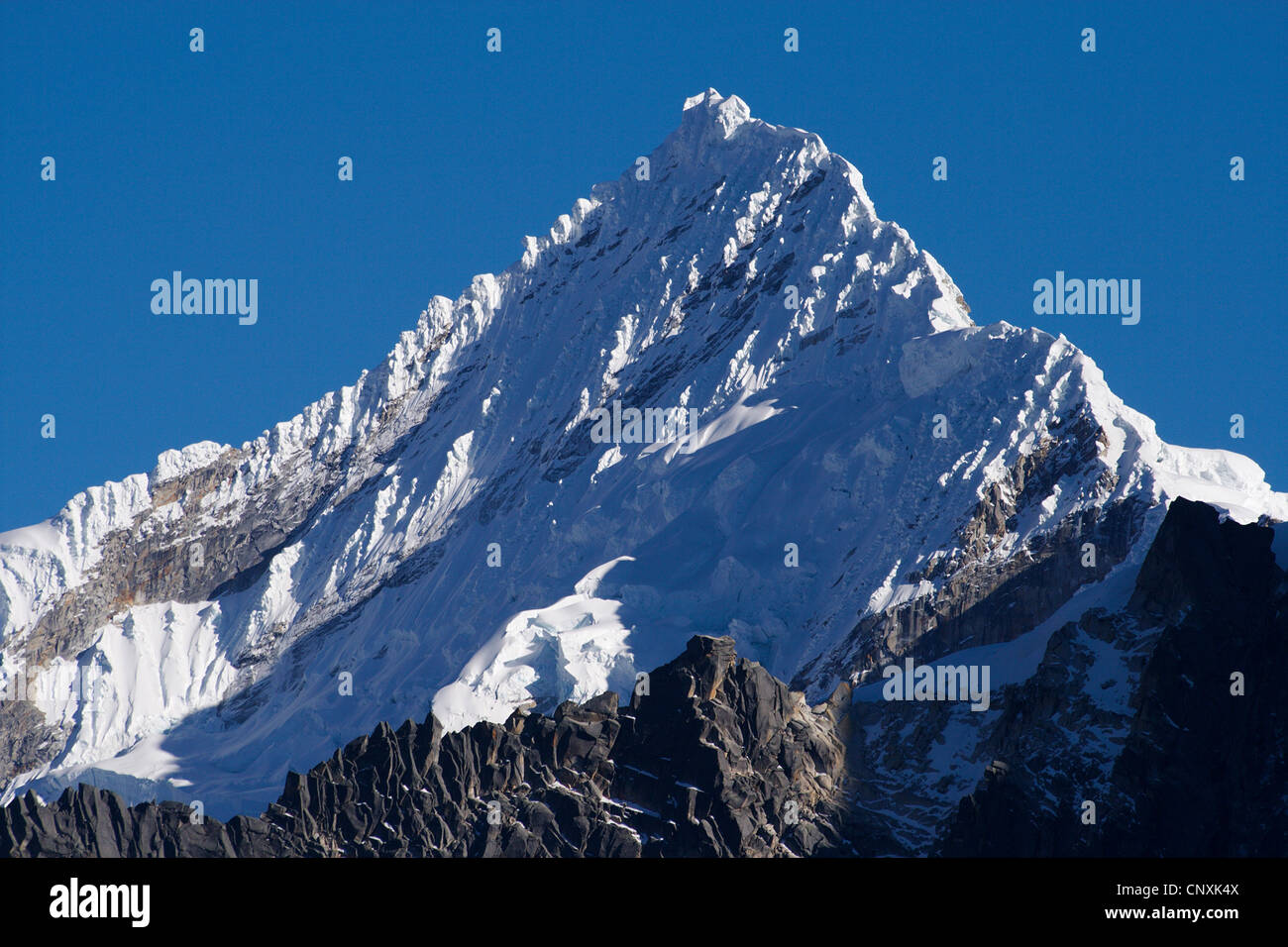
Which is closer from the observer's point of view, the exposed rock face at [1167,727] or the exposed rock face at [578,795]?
the exposed rock face at [1167,727]

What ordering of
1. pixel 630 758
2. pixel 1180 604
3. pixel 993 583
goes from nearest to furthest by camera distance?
pixel 1180 604 → pixel 630 758 → pixel 993 583

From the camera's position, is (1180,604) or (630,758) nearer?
(1180,604)

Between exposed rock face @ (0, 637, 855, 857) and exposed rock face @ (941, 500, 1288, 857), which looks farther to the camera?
exposed rock face @ (0, 637, 855, 857)
